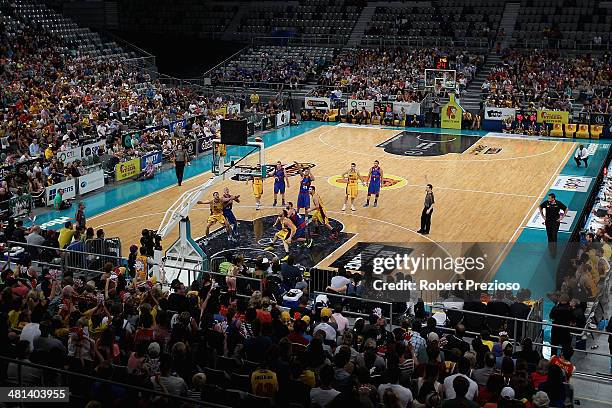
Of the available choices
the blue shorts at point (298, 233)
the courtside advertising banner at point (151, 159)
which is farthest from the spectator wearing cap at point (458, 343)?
the courtside advertising banner at point (151, 159)

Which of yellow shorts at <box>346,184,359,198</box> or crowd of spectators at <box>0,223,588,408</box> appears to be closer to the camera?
crowd of spectators at <box>0,223,588,408</box>

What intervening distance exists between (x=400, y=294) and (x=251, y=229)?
840 centimetres

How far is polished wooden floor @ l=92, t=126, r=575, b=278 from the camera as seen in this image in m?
22.7

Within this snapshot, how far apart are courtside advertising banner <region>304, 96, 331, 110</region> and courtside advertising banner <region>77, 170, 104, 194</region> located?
18.0 meters

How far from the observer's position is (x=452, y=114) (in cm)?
4041

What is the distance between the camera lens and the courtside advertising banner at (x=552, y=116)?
124ft

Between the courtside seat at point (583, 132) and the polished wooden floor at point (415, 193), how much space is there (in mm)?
1931

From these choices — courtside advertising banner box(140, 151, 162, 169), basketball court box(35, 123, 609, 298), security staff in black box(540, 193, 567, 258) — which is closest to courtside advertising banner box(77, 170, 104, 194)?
basketball court box(35, 123, 609, 298)

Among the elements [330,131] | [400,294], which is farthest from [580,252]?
[330,131]

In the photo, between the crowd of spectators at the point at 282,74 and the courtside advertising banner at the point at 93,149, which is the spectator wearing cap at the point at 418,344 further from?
the crowd of spectators at the point at 282,74

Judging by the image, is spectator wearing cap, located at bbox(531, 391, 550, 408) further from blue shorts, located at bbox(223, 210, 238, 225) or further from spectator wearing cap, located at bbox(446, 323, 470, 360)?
blue shorts, located at bbox(223, 210, 238, 225)

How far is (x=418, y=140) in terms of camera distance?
37.3 metres

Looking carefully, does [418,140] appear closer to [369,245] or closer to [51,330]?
[369,245]

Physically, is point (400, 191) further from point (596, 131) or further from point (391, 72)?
point (391, 72)
